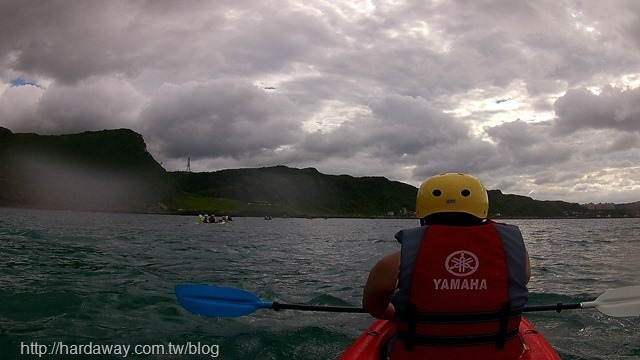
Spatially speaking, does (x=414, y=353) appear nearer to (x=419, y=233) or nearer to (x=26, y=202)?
(x=419, y=233)

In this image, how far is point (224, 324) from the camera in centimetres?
877

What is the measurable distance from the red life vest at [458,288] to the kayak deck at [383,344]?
0.94 metres

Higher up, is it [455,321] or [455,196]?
[455,196]

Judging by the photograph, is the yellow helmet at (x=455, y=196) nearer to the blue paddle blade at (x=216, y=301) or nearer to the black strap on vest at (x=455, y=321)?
the black strap on vest at (x=455, y=321)

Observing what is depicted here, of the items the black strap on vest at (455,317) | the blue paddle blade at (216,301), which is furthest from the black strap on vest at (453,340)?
the blue paddle blade at (216,301)

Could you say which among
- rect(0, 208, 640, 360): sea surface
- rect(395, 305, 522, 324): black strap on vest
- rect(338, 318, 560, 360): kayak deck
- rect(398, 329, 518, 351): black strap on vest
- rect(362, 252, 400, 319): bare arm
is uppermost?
rect(362, 252, 400, 319): bare arm

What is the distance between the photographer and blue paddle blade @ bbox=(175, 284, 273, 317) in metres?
7.09

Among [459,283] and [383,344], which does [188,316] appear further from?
[459,283]

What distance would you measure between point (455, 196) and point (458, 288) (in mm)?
785

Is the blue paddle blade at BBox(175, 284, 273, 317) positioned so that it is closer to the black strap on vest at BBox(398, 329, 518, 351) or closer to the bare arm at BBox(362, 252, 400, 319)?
the bare arm at BBox(362, 252, 400, 319)

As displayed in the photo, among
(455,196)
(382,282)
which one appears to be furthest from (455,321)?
(455,196)

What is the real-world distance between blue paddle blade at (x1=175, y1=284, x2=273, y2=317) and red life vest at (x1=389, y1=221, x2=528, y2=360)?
3538 millimetres

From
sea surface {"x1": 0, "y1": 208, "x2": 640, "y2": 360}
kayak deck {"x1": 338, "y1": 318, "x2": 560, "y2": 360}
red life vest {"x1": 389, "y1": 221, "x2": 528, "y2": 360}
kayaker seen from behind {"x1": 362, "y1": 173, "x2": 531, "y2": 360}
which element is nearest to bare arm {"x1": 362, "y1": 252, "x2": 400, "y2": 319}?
kayaker seen from behind {"x1": 362, "y1": 173, "x2": 531, "y2": 360}

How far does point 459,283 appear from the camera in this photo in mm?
3879
